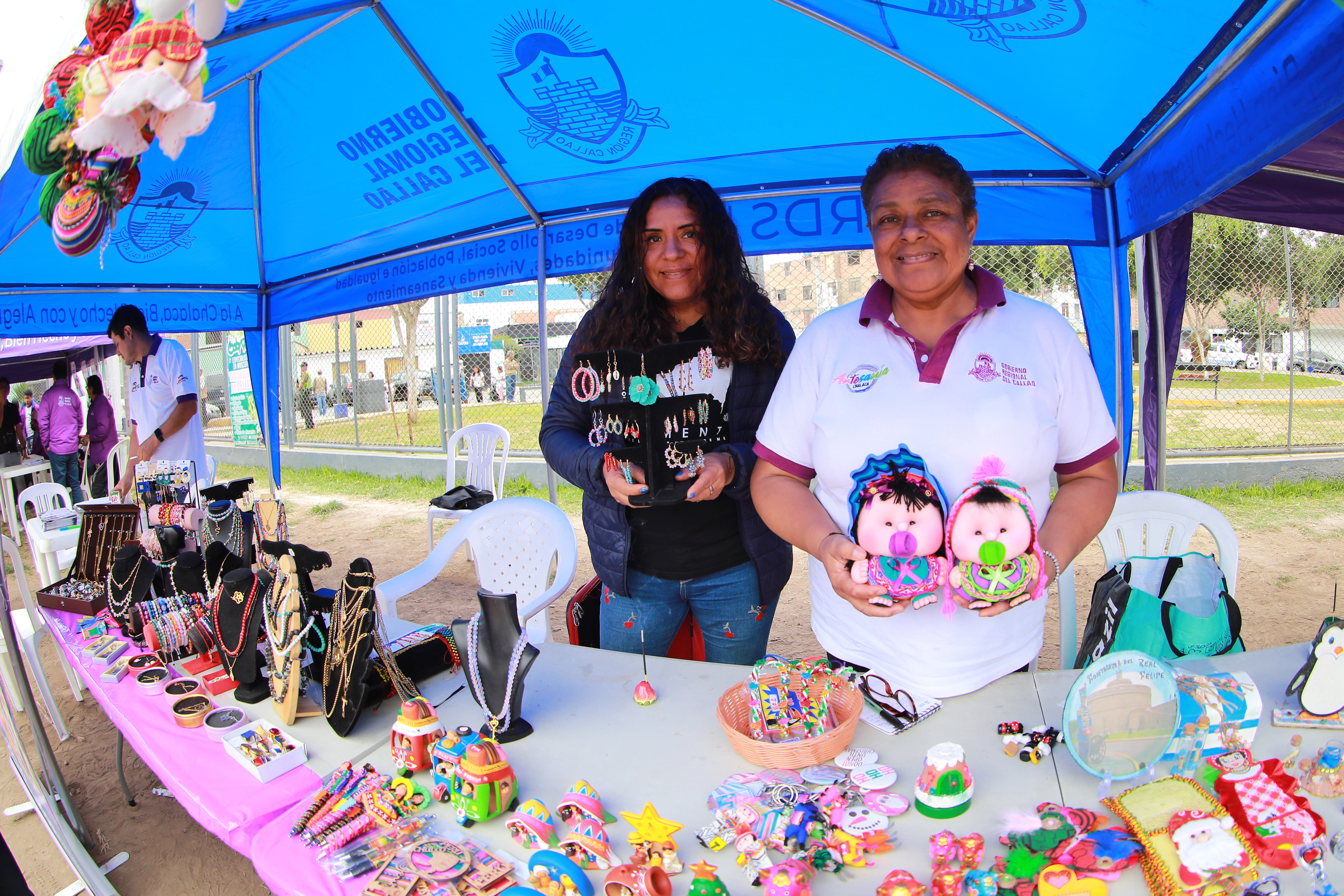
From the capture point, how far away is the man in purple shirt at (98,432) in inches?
371

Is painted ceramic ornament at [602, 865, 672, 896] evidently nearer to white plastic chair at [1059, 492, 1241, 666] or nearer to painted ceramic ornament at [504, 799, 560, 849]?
painted ceramic ornament at [504, 799, 560, 849]

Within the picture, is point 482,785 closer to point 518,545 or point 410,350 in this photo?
point 518,545

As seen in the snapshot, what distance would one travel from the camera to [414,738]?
147 cm

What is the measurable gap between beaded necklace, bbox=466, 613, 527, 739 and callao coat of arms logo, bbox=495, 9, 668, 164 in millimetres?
2212

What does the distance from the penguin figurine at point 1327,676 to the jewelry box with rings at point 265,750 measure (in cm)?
204

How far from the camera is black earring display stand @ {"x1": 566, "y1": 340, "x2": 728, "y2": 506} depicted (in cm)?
180

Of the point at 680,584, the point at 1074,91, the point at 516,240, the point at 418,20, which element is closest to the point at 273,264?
the point at 516,240

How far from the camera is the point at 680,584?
2.02 m

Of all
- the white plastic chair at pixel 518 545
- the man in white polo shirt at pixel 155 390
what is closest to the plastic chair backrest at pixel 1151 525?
the white plastic chair at pixel 518 545

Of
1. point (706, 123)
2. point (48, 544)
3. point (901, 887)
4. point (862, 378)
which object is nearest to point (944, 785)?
point (901, 887)

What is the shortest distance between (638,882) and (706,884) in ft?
0.34

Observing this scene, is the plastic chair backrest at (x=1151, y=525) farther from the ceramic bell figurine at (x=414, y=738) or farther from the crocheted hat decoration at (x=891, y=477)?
the ceramic bell figurine at (x=414, y=738)

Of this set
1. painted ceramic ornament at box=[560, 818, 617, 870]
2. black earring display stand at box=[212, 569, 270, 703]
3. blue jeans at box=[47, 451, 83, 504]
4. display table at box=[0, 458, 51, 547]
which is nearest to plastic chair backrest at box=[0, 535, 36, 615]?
black earring display stand at box=[212, 569, 270, 703]

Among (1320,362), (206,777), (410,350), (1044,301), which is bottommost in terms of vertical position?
(206,777)
